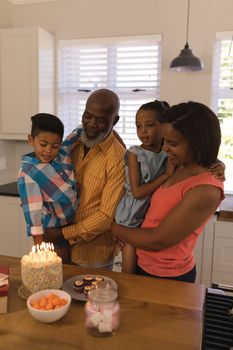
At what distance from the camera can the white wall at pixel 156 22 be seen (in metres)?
2.98

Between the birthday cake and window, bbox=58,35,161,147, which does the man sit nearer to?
the birthday cake

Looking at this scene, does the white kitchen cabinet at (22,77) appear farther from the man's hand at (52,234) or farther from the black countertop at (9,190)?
the man's hand at (52,234)

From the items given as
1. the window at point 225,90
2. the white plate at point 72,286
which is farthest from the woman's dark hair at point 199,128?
the window at point 225,90

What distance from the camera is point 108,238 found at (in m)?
1.64

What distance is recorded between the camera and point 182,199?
1.20 metres

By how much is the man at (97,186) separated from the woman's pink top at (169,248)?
235 millimetres

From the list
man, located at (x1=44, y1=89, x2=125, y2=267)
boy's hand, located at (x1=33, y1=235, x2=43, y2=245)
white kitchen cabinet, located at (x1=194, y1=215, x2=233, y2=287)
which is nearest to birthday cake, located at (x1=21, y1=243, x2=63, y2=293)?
boy's hand, located at (x1=33, y1=235, x2=43, y2=245)

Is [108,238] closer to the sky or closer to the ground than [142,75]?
closer to the ground

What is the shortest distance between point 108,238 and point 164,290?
1.64ft

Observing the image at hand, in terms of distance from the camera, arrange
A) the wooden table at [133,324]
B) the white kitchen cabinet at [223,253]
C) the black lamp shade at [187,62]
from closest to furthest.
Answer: the wooden table at [133,324], the white kitchen cabinet at [223,253], the black lamp shade at [187,62]

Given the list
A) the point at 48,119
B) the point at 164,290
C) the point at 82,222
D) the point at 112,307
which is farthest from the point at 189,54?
the point at 112,307

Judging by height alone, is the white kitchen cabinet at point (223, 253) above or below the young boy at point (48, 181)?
below

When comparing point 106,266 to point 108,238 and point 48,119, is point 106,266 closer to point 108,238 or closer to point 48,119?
point 108,238

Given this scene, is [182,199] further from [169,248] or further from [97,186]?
[97,186]
